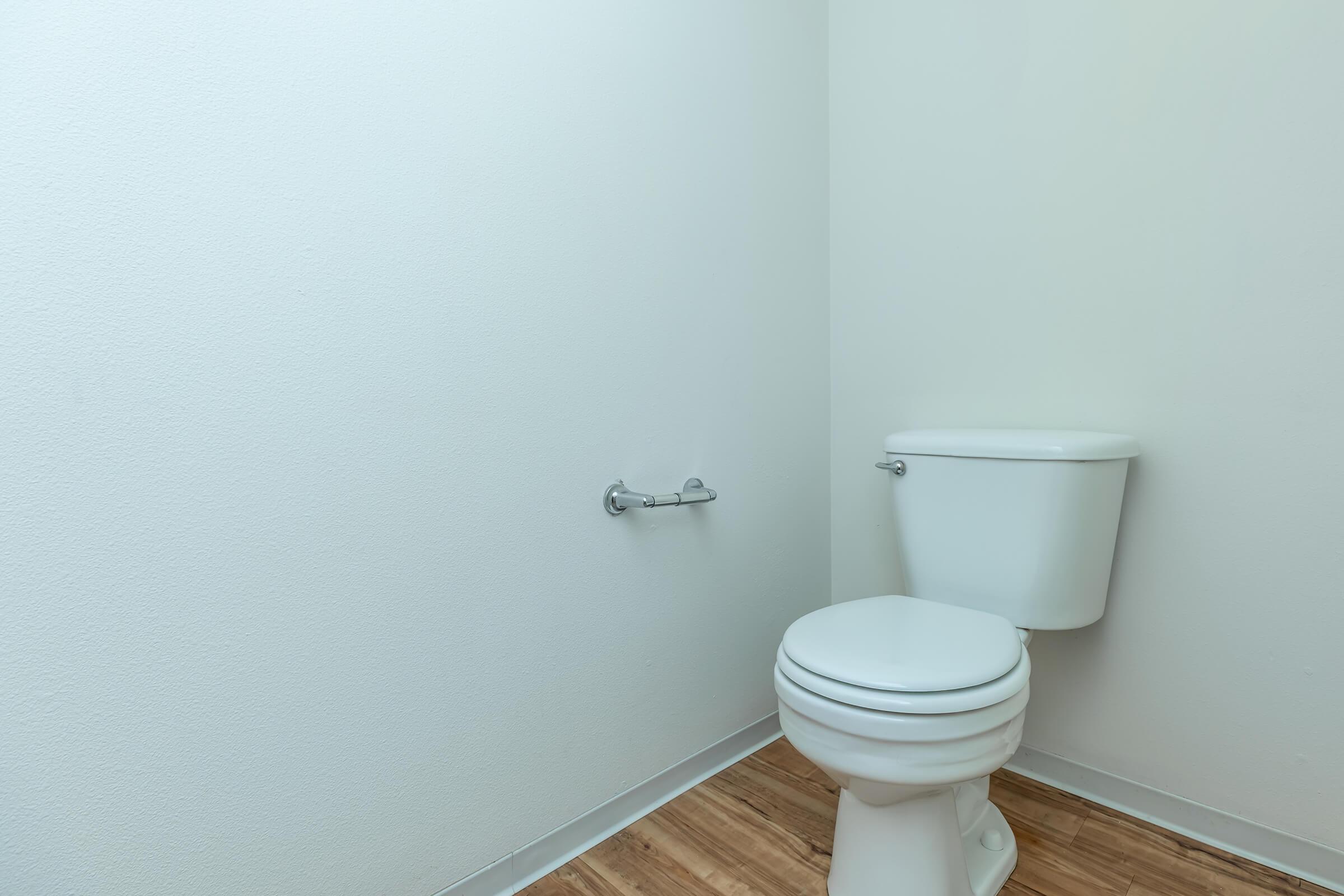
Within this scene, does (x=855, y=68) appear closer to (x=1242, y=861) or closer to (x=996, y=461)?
(x=996, y=461)

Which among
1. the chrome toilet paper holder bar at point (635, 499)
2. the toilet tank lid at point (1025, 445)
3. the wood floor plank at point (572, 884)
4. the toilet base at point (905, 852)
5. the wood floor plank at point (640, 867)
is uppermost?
the toilet tank lid at point (1025, 445)

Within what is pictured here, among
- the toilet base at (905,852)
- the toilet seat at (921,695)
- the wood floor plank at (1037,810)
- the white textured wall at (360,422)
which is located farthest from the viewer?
the wood floor plank at (1037,810)

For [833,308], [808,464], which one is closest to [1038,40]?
[833,308]

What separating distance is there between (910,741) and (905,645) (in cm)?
15

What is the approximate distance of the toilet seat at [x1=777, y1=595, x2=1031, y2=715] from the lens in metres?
0.91

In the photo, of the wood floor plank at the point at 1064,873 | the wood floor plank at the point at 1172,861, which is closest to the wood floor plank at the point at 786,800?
the wood floor plank at the point at 1064,873

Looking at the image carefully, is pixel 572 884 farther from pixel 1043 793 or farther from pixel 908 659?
pixel 1043 793

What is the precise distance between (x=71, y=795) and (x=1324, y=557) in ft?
5.73

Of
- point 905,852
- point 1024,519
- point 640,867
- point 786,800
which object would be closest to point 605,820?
point 640,867

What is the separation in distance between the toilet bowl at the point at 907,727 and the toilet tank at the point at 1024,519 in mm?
113

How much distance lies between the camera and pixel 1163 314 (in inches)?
48.3

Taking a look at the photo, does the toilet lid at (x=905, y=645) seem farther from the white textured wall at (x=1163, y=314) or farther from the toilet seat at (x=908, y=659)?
the white textured wall at (x=1163, y=314)

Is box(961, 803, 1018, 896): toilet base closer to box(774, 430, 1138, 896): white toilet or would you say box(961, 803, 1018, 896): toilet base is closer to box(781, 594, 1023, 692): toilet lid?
box(774, 430, 1138, 896): white toilet

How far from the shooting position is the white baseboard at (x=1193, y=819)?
3.71ft
